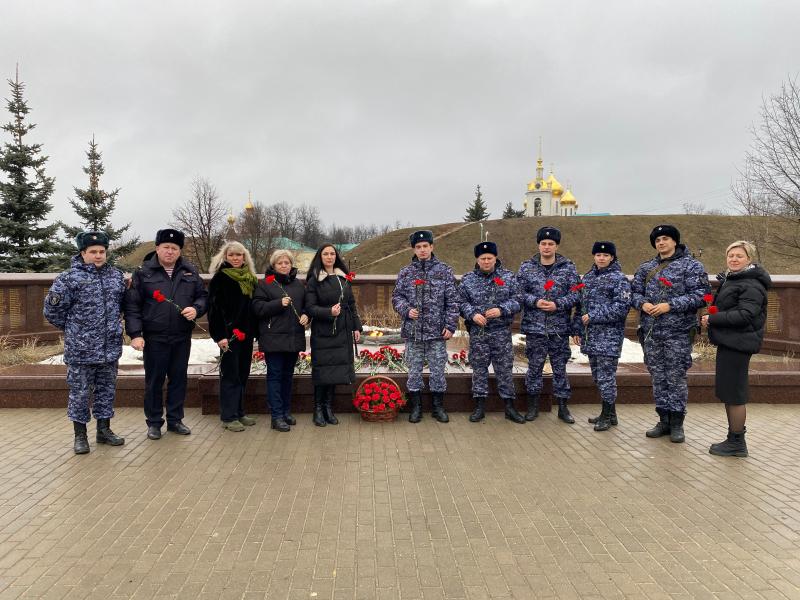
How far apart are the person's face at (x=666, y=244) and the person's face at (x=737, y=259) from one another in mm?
507

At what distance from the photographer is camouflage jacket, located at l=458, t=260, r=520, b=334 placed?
574cm

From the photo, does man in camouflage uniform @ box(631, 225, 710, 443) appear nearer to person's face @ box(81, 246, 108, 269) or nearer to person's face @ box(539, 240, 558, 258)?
person's face @ box(539, 240, 558, 258)

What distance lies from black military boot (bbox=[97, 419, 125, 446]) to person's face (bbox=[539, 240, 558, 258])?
4534 millimetres

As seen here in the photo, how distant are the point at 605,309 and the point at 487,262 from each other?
1.26m

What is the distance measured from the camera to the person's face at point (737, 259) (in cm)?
474

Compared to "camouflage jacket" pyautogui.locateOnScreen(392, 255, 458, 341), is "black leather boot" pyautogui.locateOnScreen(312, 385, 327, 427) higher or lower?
lower

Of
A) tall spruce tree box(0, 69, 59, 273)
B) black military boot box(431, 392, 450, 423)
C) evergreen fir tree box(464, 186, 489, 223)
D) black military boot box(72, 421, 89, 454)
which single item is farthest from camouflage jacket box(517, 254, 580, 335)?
evergreen fir tree box(464, 186, 489, 223)

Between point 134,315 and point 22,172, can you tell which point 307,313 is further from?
point 22,172

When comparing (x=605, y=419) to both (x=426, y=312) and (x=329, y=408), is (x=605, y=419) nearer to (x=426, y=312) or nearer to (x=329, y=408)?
(x=426, y=312)

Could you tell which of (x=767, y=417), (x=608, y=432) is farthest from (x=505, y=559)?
(x=767, y=417)

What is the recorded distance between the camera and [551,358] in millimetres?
5898

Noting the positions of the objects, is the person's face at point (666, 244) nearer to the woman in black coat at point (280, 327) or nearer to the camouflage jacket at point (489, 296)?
the camouflage jacket at point (489, 296)

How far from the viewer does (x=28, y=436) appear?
17.8 ft

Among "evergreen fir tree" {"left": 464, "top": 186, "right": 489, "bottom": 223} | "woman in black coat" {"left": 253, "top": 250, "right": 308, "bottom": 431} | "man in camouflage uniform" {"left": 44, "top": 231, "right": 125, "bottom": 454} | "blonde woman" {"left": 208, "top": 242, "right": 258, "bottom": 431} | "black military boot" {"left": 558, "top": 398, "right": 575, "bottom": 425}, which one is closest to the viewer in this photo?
"man in camouflage uniform" {"left": 44, "top": 231, "right": 125, "bottom": 454}
